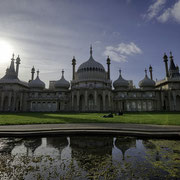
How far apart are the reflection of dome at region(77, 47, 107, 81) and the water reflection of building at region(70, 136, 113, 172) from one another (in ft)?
169

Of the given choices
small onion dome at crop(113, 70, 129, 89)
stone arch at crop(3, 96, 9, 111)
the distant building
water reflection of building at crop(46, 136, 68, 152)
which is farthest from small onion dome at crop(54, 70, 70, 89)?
water reflection of building at crop(46, 136, 68, 152)

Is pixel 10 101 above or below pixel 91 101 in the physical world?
above

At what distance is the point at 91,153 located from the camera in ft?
22.0

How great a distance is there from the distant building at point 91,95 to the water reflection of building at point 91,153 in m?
44.3

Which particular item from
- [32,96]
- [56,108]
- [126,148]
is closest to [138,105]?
[56,108]

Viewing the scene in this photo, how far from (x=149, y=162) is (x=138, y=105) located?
55.7 meters

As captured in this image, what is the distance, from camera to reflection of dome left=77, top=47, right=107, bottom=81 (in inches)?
2360

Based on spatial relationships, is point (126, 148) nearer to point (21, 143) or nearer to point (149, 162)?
point (149, 162)

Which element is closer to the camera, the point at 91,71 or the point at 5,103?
the point at 91,71

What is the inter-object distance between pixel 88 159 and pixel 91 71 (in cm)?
5555

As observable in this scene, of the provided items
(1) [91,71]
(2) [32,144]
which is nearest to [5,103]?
(1) [91,71]

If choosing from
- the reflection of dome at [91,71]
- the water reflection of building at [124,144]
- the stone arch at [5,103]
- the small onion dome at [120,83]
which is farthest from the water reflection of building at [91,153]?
the stone arch at [5,103]

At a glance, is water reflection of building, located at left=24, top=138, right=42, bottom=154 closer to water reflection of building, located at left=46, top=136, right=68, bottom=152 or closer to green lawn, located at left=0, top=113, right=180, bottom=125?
water reflection of building, located at left=46, top=136, right=68, bottom=152

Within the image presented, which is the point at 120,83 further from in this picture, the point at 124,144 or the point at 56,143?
the point at 56,143
